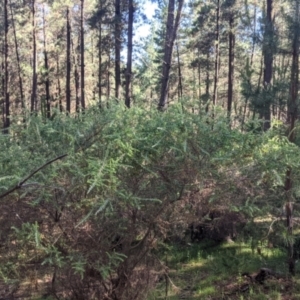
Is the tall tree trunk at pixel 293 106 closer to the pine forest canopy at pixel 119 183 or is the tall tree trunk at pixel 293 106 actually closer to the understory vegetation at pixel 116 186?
the pine forest canopy at pixel 119 183

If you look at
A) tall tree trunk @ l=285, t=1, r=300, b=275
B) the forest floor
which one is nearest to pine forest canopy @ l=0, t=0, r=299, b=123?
tall tree trunk @ l=285, t=1, r=300, b=275

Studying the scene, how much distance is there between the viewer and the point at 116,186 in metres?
3.03

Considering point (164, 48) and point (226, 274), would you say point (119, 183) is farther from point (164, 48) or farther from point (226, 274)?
point (164, 48)

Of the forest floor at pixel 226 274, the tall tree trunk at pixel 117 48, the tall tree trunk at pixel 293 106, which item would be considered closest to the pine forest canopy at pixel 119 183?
the forest floor at pixel 226 274

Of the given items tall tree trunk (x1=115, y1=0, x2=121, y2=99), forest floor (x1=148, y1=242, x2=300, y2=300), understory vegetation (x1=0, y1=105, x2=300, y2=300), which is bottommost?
forest floor (x1=148, y1=242, x2=300, y2=300)

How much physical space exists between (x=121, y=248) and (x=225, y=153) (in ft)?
4.49

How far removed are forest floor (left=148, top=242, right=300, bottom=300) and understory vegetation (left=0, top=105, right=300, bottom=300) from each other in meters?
1.10

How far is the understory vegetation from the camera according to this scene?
3070 millimetres

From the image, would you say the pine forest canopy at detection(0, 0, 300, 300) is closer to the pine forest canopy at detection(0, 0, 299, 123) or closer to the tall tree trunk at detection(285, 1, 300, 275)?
the pine forest canopy at detection(0, 0, 299, 123)

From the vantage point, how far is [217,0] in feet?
68.6

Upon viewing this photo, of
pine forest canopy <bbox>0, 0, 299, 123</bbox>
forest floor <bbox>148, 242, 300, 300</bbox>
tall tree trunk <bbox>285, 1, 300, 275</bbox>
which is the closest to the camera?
forest floor <bbox>148, 242, 300, 300</bbox>

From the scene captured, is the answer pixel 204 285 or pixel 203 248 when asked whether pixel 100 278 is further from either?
pixel 203 248

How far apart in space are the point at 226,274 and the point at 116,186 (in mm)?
4126

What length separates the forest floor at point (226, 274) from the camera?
5364 millimetres
